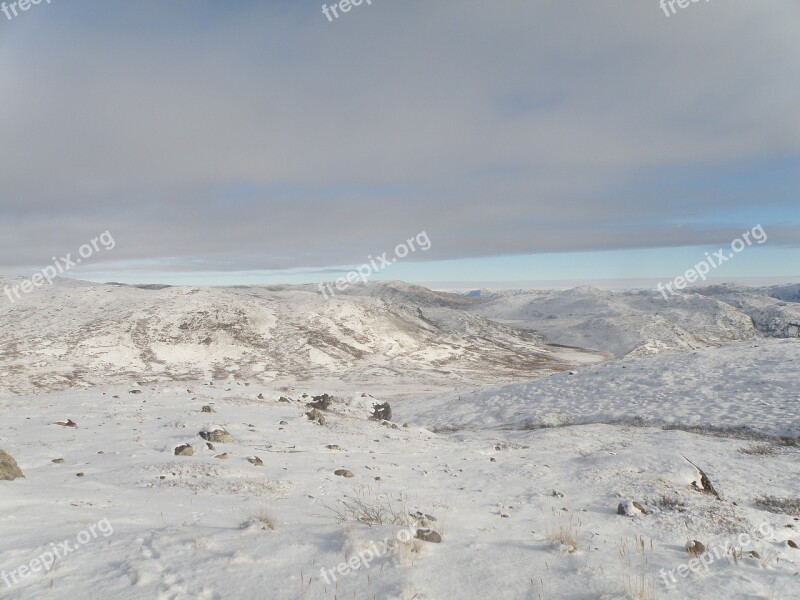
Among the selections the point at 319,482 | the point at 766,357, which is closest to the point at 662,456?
the point at 319,482

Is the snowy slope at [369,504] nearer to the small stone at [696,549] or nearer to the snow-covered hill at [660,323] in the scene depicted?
the small stone at [696,549]

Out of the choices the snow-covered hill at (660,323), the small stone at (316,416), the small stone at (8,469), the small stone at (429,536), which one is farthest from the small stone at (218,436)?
the snow-covered hill at (660,323)

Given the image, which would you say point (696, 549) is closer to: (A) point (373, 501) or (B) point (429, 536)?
(B) point (429, 536)

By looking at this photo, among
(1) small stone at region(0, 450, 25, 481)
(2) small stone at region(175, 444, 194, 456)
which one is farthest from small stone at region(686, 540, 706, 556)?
(1) small stone at region(0, 450, 25, 481)

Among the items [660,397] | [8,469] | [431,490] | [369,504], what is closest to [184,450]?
[8,469]

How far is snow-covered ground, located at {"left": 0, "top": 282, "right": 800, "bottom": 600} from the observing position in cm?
468

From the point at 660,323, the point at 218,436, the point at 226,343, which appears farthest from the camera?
the point at 660,323

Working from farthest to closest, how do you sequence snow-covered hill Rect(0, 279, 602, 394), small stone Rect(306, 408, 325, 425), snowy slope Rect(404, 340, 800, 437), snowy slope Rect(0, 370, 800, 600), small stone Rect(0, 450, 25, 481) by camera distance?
snow-covered hill Rect(0, 279, 602, 394) < snowy slope Rect(404, 340, 800, 437) < small stone Rect(306, 408, 325, 425) < small stone Rect(0, 450, 25, 481) < snowy slope Rect(0, 370, 800, 600)

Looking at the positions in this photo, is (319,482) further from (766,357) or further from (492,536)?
(766,357)

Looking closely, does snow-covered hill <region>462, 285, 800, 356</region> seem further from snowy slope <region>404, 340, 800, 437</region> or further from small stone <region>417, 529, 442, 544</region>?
small stone <region>417, 529, 442, 544</region>

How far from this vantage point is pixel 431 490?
32.1ft

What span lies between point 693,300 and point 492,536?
129 meters

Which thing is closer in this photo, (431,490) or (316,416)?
(431,490)

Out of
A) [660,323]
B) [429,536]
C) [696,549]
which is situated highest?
[429,536]
